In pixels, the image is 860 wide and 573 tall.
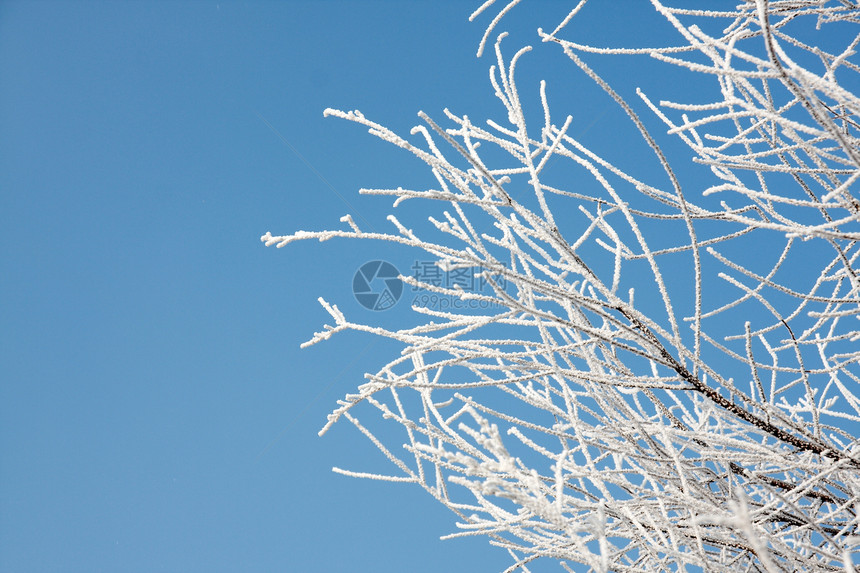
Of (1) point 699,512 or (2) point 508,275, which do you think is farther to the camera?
(1) point 699,512

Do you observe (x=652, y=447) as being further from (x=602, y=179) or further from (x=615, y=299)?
(x=602, y=179)

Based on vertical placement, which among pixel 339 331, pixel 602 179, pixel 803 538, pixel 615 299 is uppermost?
pixel 602 179

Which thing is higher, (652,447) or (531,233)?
(531,233)

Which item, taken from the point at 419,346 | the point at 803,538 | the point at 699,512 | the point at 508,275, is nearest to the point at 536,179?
the point at 508,275

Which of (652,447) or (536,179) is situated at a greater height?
(536,179)

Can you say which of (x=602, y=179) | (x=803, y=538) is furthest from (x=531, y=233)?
(x=803, y=538)

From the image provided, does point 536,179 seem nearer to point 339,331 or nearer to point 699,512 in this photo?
point 339,331

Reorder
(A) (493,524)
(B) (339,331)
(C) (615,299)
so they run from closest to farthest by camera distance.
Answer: (C) (615,299) → (B) (339,331) → (A) (493,524)

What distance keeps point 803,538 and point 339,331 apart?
3.80ft

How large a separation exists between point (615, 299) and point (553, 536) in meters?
0.61

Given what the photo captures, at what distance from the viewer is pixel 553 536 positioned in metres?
1.43

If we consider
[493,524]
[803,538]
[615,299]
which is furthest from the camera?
[803,538]

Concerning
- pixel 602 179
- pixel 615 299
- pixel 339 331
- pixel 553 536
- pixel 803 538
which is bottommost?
pixel 803 538

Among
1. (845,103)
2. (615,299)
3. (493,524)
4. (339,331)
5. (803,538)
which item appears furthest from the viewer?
(803,538)
